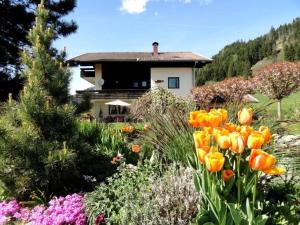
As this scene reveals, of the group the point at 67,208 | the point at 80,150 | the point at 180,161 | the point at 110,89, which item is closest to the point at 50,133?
the point at 80,150

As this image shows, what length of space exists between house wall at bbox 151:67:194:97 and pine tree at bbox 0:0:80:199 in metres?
32.7

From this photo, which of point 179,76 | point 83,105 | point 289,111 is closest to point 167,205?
point 83,105

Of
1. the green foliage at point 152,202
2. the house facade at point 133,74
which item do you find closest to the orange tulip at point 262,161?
the green foliage at point 152,202

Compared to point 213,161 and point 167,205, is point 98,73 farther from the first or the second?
point 213,161

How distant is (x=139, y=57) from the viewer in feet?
133

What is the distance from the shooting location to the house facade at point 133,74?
124ft

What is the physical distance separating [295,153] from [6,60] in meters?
14.9

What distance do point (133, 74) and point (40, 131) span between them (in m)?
35.2

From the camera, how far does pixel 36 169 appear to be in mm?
5570

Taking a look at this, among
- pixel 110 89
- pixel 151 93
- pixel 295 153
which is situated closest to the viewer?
pixel 295 153

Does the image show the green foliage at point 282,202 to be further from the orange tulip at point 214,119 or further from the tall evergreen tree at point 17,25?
the tall evergreen tree at point 17,25

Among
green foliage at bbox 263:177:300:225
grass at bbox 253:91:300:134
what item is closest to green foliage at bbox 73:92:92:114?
grass at bbox 253:91:300:134

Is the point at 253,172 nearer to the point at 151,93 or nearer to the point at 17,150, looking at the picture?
the point at 17,150

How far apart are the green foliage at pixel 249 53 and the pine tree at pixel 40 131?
6734 cm
